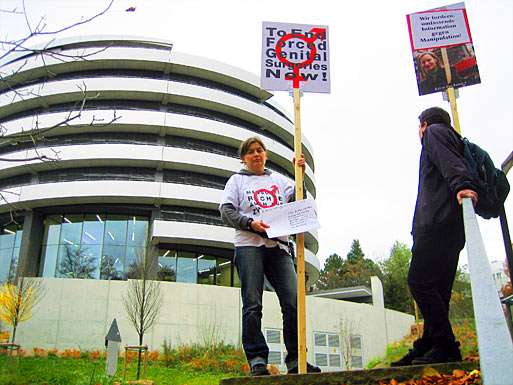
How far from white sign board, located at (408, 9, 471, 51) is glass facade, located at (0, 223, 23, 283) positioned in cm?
2655

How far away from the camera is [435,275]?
3475 millimetres

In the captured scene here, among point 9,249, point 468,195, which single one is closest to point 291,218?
point 468,195

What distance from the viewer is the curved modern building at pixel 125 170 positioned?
2541cm

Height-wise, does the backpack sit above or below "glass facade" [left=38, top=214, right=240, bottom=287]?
below

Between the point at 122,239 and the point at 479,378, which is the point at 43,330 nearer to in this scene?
the point at 122,239

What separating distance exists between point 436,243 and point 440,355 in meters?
0.81

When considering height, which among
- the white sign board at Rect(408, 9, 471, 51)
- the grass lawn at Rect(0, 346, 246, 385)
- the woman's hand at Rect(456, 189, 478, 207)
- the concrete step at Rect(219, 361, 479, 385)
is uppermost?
the white sign board at Rect(408, 9, 471, 51)

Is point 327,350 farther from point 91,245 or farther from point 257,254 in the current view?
point 257,254

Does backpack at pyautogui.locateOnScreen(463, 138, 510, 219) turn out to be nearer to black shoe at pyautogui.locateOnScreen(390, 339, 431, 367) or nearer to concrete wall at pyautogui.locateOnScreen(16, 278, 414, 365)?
black shoe at pyautogui.locateOnScreen(390, 339, 431, 367)

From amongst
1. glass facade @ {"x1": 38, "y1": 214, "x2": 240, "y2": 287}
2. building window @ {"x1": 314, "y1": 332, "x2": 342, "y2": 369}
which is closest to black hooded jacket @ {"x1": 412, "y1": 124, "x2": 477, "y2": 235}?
building window @ {"x1": 314, "y1": 332, "x2": 342, "y2": 369}

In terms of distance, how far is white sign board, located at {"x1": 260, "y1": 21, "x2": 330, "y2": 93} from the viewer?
484 cm

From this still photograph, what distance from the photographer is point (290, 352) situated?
154 inches

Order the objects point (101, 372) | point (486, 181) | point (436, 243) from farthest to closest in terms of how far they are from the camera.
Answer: point (101, 372), point (436, 243), point (486, 181)

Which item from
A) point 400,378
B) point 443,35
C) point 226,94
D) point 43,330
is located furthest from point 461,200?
point 226,94
